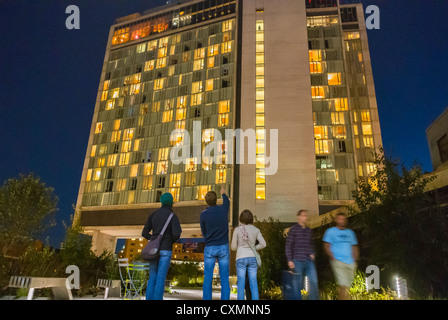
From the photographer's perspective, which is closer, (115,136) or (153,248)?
(153,248)

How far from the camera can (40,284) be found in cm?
668

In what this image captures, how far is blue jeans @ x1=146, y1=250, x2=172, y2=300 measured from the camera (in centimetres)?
552

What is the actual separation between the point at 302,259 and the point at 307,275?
0.31 metres

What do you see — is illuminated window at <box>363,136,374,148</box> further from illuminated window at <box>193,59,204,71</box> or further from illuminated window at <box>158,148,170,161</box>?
illuminated window at <box>158,148,170,161</box>

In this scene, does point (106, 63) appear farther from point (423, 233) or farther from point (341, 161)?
point (423, 233)

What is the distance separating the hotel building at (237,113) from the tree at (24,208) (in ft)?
52.0

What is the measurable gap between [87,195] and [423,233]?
44617 mm

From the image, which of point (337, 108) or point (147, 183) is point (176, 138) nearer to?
point (147, 183)

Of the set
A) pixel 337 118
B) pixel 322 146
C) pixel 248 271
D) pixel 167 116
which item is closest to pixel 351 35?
pixel 337 118

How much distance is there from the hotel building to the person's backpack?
1328 inches

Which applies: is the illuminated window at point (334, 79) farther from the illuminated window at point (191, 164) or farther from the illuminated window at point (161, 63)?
the illuminated window at point (161, 63)

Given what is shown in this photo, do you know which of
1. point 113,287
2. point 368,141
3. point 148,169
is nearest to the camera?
point 113,287
